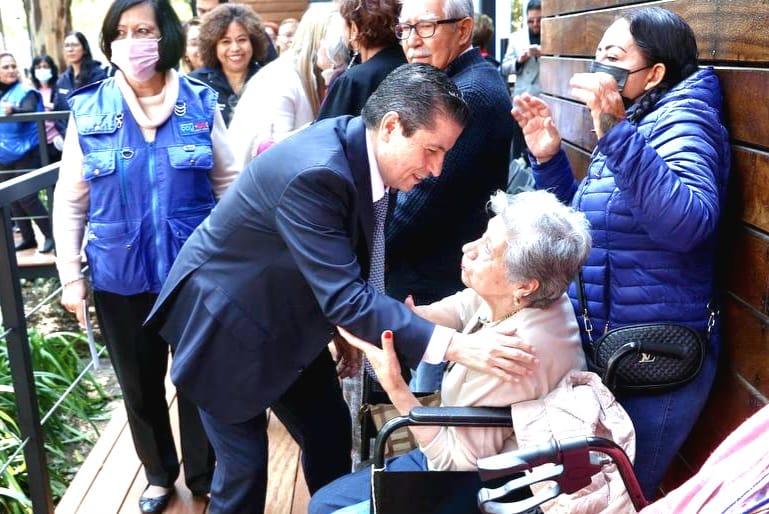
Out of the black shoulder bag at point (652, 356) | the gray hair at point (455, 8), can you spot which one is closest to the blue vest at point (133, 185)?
the gray hair at point (455, 8)

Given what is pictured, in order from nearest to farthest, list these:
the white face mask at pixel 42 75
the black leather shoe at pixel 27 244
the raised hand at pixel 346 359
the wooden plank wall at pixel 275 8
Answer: the raised hand at pixel 346 359
the black leather shoe at pixel 27 244
the white face mask at pixel 42 75
the wooden plank wall at pixel 275 8

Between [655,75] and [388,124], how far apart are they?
2.15 ft

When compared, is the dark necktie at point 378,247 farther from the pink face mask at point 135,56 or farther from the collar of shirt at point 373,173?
the pink face mask at point 135,56

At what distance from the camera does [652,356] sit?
1835 millimetres

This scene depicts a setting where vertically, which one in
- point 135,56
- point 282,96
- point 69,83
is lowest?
point 69,83

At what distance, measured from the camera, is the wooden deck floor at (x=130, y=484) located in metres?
2.93

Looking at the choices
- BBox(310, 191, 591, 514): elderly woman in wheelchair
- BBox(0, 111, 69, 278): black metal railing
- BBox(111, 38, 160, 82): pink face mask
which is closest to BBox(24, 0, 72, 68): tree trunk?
BBox(0, 111, 69, 278): black metal railing

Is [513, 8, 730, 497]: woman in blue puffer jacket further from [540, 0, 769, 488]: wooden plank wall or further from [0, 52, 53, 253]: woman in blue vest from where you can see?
[0, 52, 53, 253]: woman in blue vest

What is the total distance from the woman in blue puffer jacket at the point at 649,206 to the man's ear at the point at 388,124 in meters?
0.38

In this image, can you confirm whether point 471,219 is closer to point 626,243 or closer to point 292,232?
point 626,243

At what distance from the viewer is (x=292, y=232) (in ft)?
5.83

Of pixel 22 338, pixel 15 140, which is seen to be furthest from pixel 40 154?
pixel 22 338

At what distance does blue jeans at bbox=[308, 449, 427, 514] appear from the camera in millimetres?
1955

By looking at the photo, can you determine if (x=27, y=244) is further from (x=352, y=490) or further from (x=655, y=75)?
(x=655, y=75)
